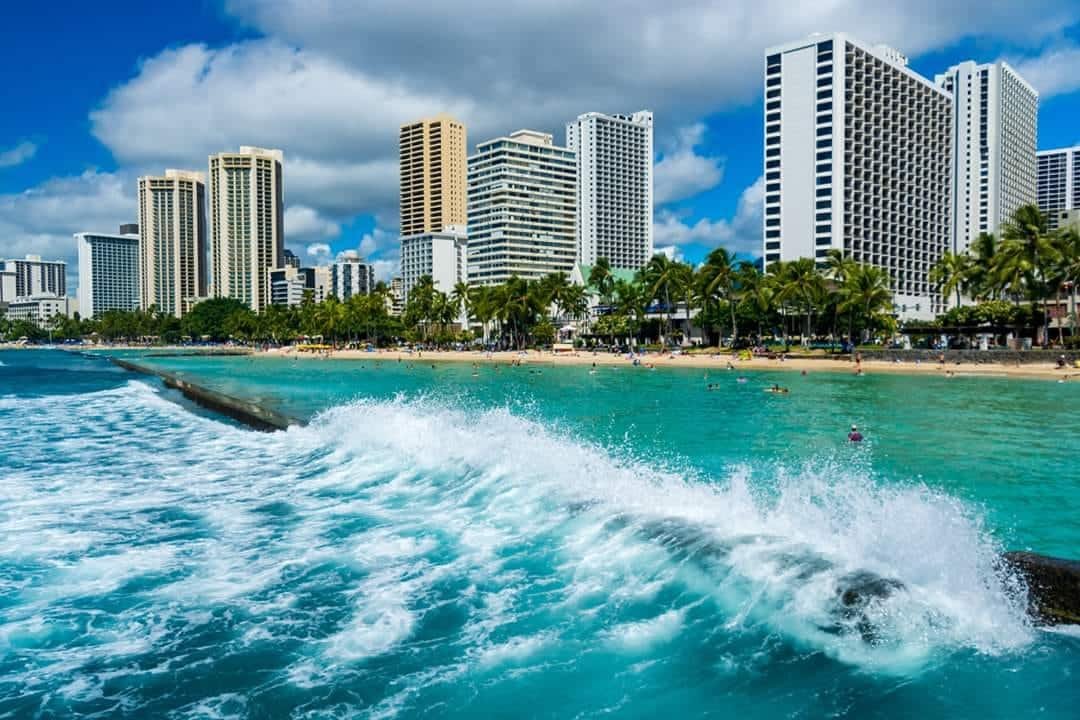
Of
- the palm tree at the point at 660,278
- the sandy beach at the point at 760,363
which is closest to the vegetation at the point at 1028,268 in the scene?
the sandy beach at the point at 760,363

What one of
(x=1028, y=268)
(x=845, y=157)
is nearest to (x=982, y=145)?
(x=845, y=157)

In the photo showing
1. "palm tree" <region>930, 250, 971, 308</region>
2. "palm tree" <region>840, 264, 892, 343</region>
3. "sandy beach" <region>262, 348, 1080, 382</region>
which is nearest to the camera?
"sandy beach" <region>262, 348, 1080, 382</region>

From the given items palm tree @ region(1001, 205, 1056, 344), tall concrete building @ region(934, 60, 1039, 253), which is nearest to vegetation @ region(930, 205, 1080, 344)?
palm tree @ region(1001, 205, 1056, 344)

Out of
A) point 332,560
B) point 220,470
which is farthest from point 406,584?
point 220,470

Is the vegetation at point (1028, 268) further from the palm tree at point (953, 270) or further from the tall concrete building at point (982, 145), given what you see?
the tall concrete building at point (982, 145)

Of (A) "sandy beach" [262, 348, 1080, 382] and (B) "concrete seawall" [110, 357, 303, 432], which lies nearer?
(B) "concrete seawall" [110, 357, 303, 432]

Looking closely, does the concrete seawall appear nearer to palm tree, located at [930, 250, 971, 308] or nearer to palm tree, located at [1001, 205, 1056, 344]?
palm tree, located at [1001, 205, 1056, 344]

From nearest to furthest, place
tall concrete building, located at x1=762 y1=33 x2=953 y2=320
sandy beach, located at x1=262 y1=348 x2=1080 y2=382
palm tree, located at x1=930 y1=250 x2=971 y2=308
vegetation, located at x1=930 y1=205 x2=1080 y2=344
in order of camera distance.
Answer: sandy beach, located at x1=262 y1=348 x2=1080 y2=382
vegetation, located at x1=930 y1=205 x2=1080 y2=344
palm tree, located at x1=930 y1=250 x2=971 y2=308
tall concrete building, located at x1=762 y1=33 x2=953 y2=320
